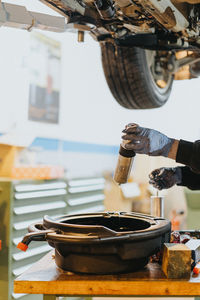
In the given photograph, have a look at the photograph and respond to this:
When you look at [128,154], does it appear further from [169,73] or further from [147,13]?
[169,73]

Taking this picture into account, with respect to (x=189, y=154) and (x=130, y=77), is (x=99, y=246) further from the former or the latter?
(x=130, y=77)

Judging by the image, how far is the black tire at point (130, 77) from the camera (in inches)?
79.4

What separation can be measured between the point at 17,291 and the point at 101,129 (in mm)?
3696

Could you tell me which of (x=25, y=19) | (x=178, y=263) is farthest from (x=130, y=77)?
(x=178, y=263)

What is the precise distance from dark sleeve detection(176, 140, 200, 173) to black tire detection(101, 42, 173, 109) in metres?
0.94

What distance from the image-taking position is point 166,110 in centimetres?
430

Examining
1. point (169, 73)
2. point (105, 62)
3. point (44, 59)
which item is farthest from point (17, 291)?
point (44, 59)

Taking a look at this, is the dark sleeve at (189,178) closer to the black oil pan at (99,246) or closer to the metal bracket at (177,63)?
the black oil pan at (99,246)

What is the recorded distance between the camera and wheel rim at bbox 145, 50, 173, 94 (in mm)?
2175

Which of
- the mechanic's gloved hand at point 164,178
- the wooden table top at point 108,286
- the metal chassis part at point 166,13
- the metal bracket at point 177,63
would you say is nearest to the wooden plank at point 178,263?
the wooden table top at point 108,286

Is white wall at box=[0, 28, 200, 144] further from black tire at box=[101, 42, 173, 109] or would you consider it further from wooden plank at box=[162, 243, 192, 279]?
wooden plank at box=[162, 243, 192, 279]

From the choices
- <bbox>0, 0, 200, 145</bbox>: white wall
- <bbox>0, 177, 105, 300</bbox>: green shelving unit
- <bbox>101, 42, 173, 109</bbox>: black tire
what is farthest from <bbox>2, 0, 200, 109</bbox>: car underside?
<bbox>0, 0, 200, 145</bbox>: white wall

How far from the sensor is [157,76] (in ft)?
7.50

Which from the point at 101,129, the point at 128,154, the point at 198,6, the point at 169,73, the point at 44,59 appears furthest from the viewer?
the point at 101,129
